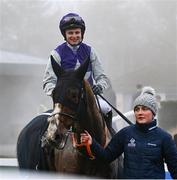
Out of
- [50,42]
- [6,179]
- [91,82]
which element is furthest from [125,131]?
[50,42]

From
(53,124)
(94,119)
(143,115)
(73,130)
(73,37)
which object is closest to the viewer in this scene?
(53,124)

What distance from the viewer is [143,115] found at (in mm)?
3809

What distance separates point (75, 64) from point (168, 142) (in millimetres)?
1012

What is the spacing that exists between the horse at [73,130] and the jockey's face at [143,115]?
1.34 feet

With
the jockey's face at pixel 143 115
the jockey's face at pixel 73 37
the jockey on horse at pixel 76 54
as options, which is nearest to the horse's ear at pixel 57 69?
the jockey on horse at pixel 76 54

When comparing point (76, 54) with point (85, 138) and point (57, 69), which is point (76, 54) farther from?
point (85, 138)

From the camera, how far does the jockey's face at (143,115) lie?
3794 millimetres

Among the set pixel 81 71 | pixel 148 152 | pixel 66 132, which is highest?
pixel 81 71

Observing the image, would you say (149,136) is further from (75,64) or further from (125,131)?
(75,64)

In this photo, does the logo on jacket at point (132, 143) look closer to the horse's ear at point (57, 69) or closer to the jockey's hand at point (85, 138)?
the jockey's hand at point (85, 138)

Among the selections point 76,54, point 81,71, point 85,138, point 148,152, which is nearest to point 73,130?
point 85,138

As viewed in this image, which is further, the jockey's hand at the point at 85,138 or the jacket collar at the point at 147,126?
the jockey's hand at the point at 85,138

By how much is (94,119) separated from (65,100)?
0.45 meters

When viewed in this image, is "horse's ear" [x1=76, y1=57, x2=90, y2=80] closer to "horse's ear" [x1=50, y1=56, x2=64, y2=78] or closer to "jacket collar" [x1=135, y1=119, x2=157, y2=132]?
"horse's ear" [x1=50, y1=56, x2=64, y2=78]
